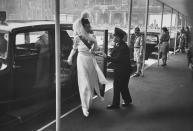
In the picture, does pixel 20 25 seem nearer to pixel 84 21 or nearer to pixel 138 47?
pixel 84 21

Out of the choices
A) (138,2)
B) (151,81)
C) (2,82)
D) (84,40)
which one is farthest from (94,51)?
(138,2)

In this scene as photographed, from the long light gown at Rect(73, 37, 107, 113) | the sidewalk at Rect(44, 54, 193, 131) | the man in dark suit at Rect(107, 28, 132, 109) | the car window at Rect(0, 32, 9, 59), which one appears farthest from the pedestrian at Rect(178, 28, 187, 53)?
the car window at Rect(0, 32, 9, 59)

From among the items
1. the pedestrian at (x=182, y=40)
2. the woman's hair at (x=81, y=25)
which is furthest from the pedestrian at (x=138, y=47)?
the pedestrian at (x=182, y=40)

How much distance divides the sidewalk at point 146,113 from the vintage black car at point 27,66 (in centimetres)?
68

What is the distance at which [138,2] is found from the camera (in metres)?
9.23

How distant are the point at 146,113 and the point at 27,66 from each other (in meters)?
2.32

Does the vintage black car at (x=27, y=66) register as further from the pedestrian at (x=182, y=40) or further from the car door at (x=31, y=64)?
the pedestrian at (x=182, y=40)

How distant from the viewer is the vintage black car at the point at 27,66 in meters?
4.07

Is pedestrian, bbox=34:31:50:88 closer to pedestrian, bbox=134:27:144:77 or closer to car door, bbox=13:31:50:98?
car door, bbox=13:31:50:98

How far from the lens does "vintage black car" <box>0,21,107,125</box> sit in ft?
13.4

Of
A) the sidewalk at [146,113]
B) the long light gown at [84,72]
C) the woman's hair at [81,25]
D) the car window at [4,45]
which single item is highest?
the woman's hair at [81,25]

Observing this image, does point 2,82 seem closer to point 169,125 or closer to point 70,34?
point 70,34

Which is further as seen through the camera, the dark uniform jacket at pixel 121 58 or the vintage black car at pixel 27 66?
the dark uniform jacket at pixel 121 58

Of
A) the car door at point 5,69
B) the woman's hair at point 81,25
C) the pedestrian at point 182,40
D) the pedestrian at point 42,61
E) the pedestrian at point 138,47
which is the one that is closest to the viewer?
the car door at point 5,69
